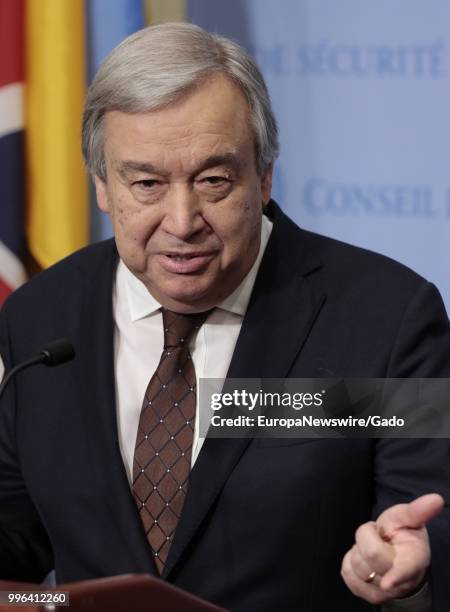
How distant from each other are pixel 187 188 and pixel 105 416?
1.46 ft

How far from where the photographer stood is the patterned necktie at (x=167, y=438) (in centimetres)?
202

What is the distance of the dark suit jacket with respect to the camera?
198cm

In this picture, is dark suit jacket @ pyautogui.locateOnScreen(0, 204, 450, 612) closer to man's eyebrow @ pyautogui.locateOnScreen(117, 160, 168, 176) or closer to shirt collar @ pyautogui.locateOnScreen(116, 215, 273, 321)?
shirt collar @ pyautogui.locateOnScreen(116, 215, 273, 321)

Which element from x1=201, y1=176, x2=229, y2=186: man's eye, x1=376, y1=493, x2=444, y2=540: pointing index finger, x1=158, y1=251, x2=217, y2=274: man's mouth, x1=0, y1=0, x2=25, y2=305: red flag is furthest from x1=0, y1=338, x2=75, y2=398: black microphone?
x1=0, y1=0, x2=25, y2=305: red flag

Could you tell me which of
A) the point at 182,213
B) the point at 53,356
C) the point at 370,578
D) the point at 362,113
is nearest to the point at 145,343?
the point at 182,213

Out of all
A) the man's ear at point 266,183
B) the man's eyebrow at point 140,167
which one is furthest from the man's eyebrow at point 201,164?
the man's ear at point 266,183

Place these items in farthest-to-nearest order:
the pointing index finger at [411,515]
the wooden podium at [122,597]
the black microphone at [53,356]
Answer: the black microphone at [53,356] → the pointing index finger at [411,515] → the wooden podium at [122,597]

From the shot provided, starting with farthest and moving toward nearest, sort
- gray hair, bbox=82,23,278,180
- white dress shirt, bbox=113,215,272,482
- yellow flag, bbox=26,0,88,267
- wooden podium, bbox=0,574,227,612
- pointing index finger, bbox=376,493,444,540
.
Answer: yellow flag, bbox=26,0,88,267 < white dress shirt, bbox=113,215,272,482 < gray hair, bbox=82,23,278,180 < pointing index finger, bbox=376,493,444,540 < wooden podium, bbox=0,574,227,612

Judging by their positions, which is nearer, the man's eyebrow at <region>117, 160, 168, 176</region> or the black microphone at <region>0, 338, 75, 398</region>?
the black microphone at <region>0, 338, 75, 398</region>

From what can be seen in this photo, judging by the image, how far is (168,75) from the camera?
1966mm

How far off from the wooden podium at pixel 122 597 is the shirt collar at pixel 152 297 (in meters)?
0.82

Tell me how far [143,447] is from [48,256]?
1.29 metres

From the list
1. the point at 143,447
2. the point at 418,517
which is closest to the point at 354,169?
the point at 143,447

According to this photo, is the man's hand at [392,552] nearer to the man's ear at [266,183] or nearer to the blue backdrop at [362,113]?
the man's ear at [266,183]
